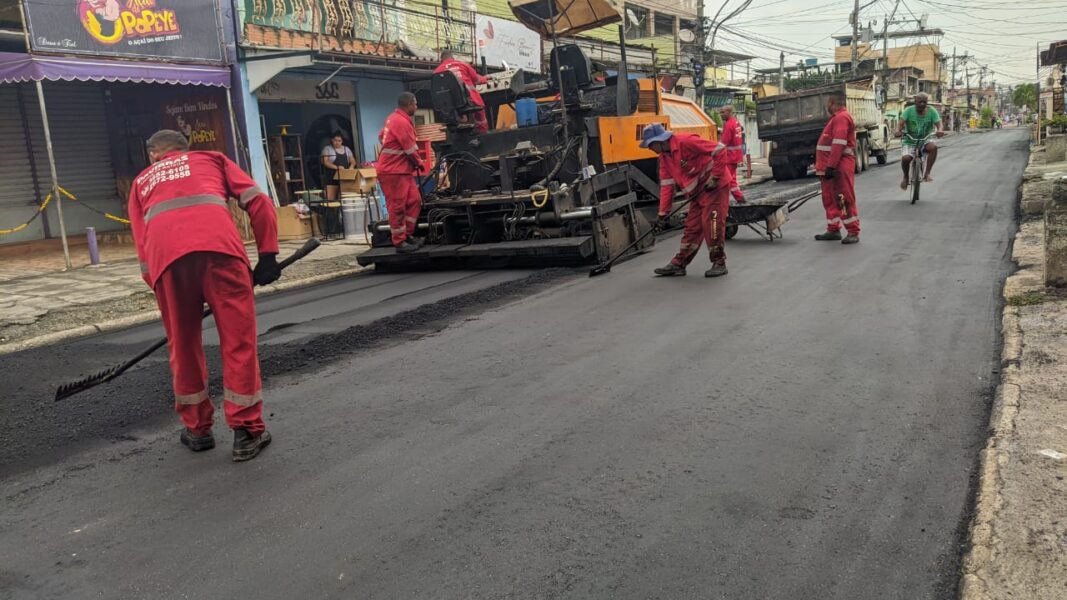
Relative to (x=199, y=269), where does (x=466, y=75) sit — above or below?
above

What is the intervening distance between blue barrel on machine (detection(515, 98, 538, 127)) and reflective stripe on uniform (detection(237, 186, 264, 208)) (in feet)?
20.9

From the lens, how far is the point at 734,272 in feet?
26.8

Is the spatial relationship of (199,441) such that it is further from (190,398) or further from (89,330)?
(89,330)

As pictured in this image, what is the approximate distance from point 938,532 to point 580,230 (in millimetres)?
6447

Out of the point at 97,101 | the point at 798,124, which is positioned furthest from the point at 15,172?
the point at 798,124

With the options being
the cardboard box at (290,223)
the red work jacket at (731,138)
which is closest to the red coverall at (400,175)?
the cardboard box at (290,223)

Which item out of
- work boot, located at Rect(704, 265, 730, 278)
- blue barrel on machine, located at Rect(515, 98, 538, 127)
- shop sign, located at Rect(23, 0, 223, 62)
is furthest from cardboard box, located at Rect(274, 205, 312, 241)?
work boot, located at Rect(704, 265, 730, 278)

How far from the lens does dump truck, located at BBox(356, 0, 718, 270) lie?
29.8 feet

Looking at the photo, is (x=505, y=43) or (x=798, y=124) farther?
(x=798, y=124)

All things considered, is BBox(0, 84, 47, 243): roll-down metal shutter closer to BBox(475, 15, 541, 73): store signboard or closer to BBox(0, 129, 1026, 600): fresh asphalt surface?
BBox(0, 129, 1026, 600): fresh asphalt surface

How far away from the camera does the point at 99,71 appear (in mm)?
11039

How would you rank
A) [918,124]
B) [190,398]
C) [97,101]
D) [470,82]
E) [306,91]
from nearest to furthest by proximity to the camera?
[190,398]
[470,82]
[918,124]
[97,101]
[306,91]

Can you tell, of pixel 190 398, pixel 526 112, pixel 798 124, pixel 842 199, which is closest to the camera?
pixel 190 398

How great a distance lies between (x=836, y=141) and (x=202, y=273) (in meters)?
8.07
